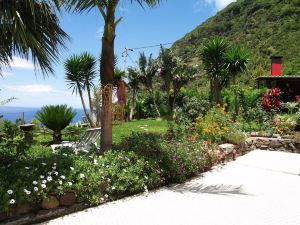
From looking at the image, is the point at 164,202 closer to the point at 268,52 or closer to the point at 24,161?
the point at 24,161

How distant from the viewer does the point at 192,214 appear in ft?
16.8

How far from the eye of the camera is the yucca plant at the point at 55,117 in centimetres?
1212

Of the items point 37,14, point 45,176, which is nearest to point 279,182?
point 45,176

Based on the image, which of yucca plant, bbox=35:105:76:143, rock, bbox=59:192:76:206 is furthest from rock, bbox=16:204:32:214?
yucca plant, bbox=35:105:76:143

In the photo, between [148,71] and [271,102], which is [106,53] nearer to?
[271,102]

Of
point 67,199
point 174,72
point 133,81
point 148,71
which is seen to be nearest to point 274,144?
point 67,199

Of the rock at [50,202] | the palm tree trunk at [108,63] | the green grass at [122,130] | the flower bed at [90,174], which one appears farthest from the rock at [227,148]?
the rock at [50,202]

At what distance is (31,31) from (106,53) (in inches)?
59.9

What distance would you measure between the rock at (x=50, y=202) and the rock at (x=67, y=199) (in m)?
0.07

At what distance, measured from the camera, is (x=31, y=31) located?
5387mm

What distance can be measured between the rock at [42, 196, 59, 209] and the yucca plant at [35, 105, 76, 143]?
7.34m

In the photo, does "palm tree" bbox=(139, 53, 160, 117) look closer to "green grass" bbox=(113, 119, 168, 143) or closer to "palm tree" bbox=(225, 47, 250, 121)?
"palm tree" bbox=(225, 47, 250, 121)

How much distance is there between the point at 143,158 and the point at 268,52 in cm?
4277

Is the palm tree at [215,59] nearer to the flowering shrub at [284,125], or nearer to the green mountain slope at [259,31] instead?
the flowering shrub at [284,125]
